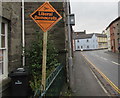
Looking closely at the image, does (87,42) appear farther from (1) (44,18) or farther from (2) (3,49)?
(1) (44,18)

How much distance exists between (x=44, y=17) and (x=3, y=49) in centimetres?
237

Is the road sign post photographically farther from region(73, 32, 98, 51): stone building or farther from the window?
region(73, 32, 98, 51): stone building

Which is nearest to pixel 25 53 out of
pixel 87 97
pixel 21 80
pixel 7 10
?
pixel 21 80

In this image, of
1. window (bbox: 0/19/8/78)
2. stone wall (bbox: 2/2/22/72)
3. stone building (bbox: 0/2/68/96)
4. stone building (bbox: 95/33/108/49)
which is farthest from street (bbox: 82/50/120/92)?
stone building (bbox: 95/33/108/49)

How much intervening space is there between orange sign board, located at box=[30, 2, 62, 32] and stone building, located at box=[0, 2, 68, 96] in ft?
5.76

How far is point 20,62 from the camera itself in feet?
18.3

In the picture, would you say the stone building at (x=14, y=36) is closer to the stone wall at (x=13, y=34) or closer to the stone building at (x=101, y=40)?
the stone wall at (x=13, y=34)

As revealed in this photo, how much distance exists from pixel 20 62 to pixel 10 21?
79.0 inches

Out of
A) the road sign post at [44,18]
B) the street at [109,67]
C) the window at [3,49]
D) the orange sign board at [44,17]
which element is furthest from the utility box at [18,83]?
the street at [109,67]

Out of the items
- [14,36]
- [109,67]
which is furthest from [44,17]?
[109,67]

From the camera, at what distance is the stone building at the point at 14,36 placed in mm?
4352

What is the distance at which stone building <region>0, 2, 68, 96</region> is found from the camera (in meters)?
4.35

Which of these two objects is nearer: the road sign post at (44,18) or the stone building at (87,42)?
the road sign post at (44,18)

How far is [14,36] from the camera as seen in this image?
4996 mm
